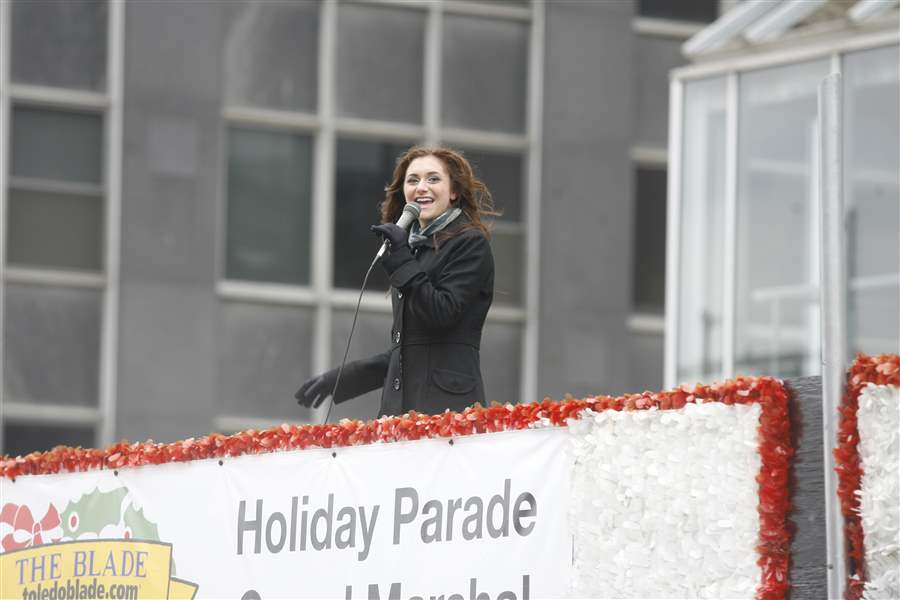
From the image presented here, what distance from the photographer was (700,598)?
5.46 meters

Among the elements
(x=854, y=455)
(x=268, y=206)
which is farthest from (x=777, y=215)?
(x=854, y=455)

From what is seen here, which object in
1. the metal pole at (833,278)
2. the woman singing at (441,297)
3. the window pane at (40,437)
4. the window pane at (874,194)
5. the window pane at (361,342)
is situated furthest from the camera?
the window pane at (361,342)

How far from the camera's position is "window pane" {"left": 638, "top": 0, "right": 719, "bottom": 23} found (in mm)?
21547

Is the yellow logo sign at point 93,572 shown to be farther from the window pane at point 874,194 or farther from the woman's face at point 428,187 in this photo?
the window pane at point 874,194

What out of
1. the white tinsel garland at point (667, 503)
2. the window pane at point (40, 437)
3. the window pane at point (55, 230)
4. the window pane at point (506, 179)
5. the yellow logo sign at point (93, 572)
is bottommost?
the window pane at point (40, 437)

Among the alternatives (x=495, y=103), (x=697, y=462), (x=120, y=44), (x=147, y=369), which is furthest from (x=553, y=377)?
(x=697, y=462)

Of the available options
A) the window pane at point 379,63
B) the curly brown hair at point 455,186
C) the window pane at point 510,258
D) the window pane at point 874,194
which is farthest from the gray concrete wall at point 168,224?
the curly brown hair at point 455,186

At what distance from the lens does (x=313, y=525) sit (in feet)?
21.7

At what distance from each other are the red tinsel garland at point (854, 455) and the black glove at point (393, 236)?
6.50ft

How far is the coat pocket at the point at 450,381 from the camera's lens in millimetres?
7059

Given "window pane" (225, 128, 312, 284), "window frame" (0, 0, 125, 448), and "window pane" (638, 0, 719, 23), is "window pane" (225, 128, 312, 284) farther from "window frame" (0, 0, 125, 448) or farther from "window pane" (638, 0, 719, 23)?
"window pane" (638, 0, 719, 23)

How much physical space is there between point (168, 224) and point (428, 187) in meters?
12.4

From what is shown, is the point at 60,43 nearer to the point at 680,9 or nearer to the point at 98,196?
the point at 98,196

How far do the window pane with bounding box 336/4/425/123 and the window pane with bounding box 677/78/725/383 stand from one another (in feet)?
12.7
